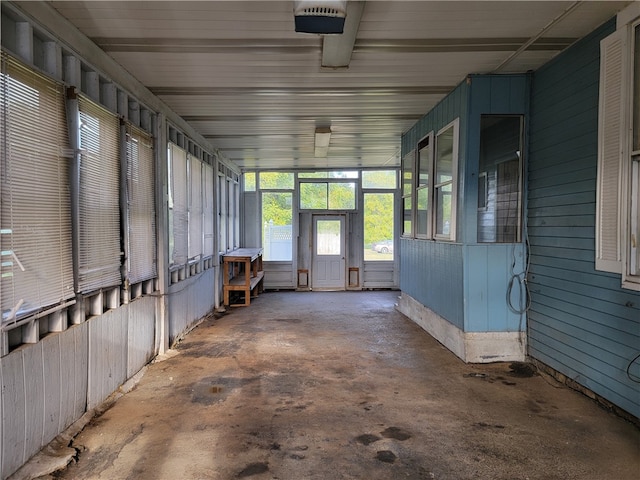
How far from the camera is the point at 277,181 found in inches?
389

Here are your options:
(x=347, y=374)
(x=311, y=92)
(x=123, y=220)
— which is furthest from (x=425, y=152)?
(x=123, y=220)

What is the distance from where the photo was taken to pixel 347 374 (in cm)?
403

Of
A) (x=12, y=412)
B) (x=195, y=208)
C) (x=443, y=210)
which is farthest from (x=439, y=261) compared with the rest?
(x=12, y=412)

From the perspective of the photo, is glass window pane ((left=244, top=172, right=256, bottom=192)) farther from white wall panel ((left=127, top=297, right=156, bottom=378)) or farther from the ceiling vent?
the ceiling vent

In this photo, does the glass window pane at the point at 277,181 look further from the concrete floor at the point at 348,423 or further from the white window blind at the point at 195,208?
the concrete floor at the point at 348,423

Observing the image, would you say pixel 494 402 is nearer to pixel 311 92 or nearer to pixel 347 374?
pixel 347 374

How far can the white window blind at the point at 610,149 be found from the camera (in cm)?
302

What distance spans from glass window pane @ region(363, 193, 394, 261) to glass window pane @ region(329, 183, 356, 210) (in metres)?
0.33

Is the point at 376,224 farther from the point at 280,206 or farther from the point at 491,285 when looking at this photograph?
the point at 491,285

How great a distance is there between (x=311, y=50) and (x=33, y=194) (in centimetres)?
248

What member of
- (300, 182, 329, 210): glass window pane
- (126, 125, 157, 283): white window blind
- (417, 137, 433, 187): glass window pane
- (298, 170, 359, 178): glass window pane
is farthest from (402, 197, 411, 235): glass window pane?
(126, 125, 157, 283): white window blind

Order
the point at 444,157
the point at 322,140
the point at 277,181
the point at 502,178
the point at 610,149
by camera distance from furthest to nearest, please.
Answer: the point at 277,181 < the point at 322,140 < the point at 444,157 < the point at 502,178 < the point at 610,149

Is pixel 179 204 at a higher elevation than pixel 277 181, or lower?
lower

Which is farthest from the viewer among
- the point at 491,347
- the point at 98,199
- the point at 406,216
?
the point at 406,216
